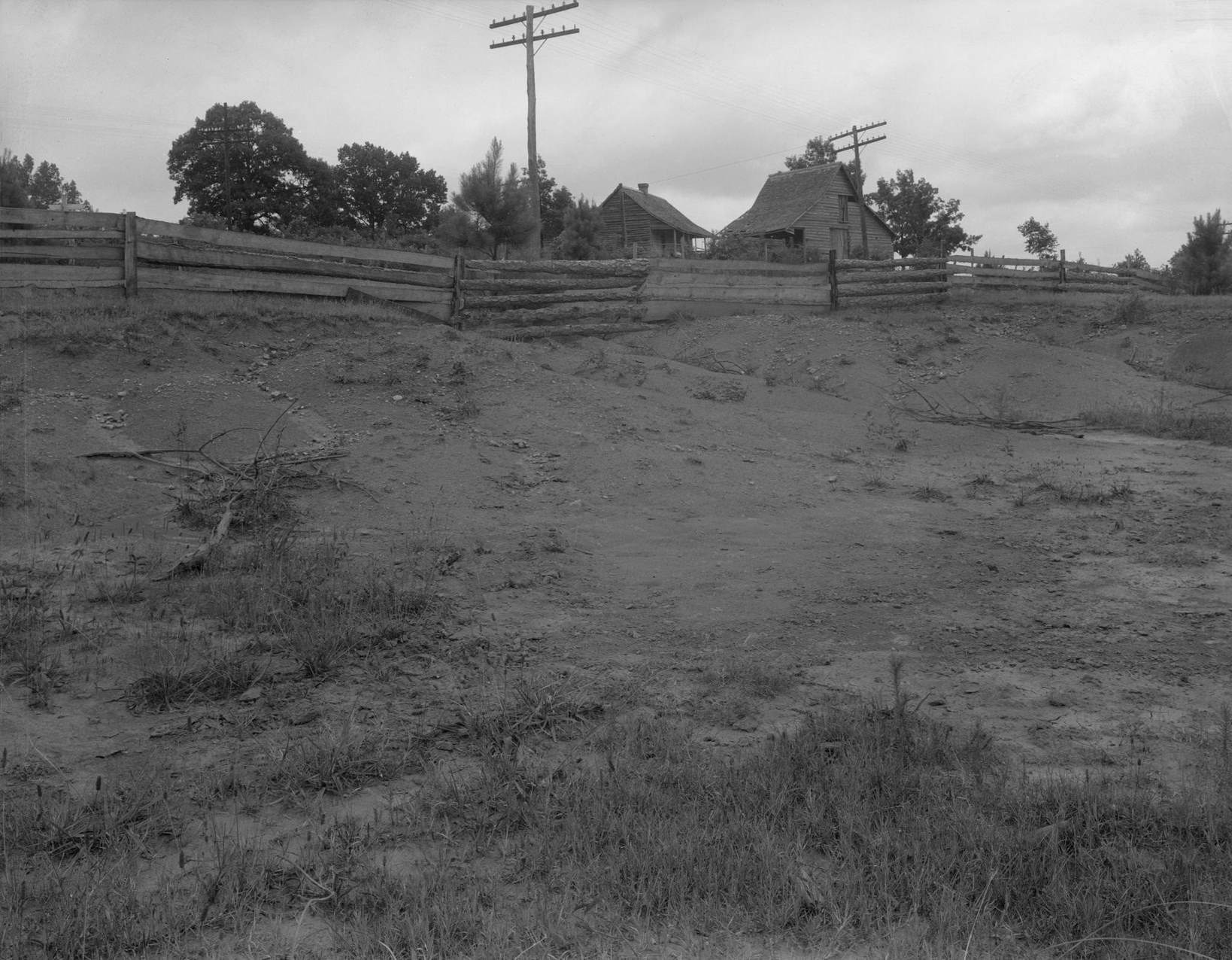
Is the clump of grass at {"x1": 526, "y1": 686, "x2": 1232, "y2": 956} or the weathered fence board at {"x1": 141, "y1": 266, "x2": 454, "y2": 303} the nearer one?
the clump of grass at {"x1": 526, "y1": 686, "x2": 1232, "y2": 956}

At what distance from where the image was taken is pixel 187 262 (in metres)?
12.6

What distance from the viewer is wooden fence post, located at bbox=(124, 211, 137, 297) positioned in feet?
39.8

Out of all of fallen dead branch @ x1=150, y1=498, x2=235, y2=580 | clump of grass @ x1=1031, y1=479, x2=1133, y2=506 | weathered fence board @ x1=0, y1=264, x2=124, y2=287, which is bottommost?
fallen dead branch @ x1=150, y1=498, x2=235, y2=580

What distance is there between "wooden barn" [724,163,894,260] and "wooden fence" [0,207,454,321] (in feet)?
92.5

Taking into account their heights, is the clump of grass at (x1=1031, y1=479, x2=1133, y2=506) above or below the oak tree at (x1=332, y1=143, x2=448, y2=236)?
below

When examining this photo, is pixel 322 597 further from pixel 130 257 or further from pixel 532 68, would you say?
pixel 532 68

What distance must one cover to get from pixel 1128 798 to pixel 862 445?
27.7ft

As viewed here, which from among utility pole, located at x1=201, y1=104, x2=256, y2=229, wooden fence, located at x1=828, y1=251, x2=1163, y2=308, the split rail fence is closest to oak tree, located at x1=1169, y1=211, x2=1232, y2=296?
wooden fence, located at x1=828, y1=251, x2=1163, y2=308

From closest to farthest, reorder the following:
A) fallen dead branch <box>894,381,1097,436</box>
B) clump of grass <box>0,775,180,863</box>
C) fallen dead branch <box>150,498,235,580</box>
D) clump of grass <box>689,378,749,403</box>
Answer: clump of grass <box>0,775,180,863</box> → fallen dead branch <box>150,498,235,580</box> → fallen dead branch <box>894,381,1097,436</box> → clump of grass <box>689,378,749,403</box>

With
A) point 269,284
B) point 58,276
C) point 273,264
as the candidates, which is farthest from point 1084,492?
point 58,276

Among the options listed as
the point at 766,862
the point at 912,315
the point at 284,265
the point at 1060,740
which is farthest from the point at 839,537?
the point at 912,315

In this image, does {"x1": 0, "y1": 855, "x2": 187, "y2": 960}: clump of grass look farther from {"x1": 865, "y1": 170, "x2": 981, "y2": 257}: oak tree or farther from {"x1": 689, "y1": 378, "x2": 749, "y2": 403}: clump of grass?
{"x1": 865, "y1": 170, "x2": 981, "y2": 257}: oak tree

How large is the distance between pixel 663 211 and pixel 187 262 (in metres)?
32.4

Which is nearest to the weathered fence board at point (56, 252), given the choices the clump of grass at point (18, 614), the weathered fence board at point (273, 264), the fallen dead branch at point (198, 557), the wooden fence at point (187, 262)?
the wooden fence at point (187, 262)
